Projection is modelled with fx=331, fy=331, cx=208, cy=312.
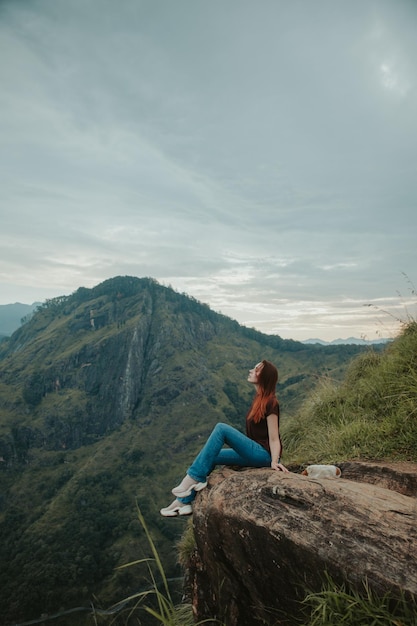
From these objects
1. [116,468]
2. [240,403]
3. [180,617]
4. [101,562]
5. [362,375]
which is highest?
[362,375]

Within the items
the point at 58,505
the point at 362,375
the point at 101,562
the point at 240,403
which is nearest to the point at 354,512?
the point at 362,375

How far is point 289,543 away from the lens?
10.3 ft

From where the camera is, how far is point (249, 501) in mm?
3666

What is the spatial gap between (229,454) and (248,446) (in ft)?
1.36

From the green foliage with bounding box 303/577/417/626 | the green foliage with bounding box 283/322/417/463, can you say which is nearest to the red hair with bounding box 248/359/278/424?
the green foliage with bounding box 283/322/417/463

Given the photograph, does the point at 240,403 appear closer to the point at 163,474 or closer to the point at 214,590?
the point at 163,474

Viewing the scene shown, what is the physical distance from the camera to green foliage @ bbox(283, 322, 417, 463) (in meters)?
5.68

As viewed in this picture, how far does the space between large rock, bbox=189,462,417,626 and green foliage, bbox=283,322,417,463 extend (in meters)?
2.08

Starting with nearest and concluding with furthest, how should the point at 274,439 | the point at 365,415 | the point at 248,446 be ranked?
the point at 274,439
the point at 248,446
the point at 365,415

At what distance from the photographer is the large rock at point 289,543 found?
9.27 ft

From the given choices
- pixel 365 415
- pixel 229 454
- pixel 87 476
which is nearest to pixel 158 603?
pixel 229 454

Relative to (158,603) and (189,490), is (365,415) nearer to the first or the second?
(189,490)

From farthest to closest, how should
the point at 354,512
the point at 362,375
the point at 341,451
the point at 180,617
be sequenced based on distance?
the point at 362,375 → the point at 341,451 → the point at 180,617 → the point at 354,512

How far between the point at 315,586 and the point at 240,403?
648 ft
